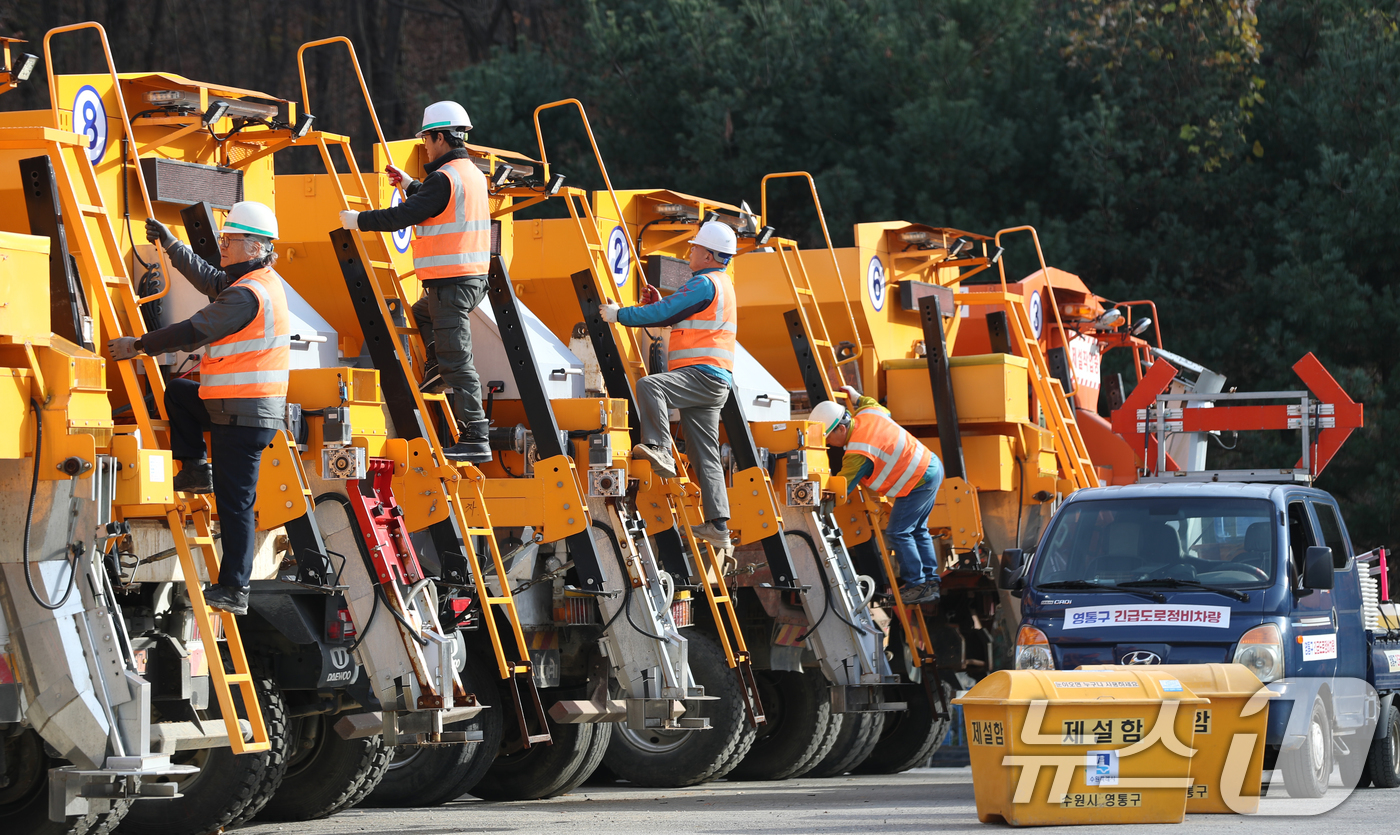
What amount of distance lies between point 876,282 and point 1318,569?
4743 millimetres

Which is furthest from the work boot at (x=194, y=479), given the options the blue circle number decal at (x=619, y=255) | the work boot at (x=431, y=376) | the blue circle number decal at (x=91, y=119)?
the blue circle number decal at (x=619, y=255)

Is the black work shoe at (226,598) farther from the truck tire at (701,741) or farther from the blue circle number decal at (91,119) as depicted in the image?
the truck tire at (701,741)

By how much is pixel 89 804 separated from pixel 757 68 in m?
17.0

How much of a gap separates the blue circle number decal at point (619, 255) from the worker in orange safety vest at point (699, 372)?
0.66 m

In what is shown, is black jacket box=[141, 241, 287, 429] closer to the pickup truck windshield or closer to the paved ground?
the paved ground

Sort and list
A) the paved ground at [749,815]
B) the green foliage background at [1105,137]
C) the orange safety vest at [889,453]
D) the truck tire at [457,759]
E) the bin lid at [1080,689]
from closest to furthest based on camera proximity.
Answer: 1. the bin lid at [1080,689]
2. the paved ground at [749,815]
3. the truck tire at [457,759]
4. the orange safety vest at [889,453]
5. the green foliage background at [1105,137]

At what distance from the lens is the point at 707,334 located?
10.3m

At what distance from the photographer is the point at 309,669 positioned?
8.21m

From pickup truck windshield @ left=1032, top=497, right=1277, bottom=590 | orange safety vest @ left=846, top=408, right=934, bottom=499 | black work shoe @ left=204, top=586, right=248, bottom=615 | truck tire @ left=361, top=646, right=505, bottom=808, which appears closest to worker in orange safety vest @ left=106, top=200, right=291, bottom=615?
black work shoe @ left=204, top=586, right=248, bottom=615

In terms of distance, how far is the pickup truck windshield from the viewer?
31.6ft

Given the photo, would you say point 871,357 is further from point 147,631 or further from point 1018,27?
point 1018,27

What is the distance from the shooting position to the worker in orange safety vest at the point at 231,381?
7.26m

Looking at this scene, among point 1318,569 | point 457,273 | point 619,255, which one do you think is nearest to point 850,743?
point 619,255

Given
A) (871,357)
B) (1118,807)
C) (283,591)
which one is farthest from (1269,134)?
(283,591)
